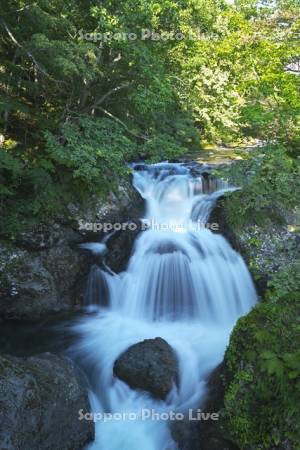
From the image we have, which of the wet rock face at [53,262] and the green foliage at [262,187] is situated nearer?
the wet rock face at [53,262]

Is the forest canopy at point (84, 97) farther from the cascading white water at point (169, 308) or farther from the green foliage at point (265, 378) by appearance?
the green foliage at point (265, 378)

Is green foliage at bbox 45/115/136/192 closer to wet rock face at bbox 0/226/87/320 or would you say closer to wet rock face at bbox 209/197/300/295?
wet rock face at bbox 0/226/87/320

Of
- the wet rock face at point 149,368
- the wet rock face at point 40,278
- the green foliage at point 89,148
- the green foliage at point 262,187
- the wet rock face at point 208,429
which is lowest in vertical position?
the wet rock face at point 208,429

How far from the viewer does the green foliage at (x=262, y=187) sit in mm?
9391

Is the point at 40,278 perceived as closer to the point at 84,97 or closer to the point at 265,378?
the point at 84,97

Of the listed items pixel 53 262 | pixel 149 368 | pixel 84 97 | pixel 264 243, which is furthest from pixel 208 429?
pixel 84 97

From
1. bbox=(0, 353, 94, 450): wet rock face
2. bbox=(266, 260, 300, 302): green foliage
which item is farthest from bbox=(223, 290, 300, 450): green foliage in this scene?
bbox=(0, 353, 94, 450): wet rock face

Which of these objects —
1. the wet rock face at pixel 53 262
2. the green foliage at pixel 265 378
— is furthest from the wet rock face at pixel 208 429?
the wet rock face at pixel 53 262

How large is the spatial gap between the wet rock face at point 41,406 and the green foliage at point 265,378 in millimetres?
2056

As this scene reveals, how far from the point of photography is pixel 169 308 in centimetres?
917

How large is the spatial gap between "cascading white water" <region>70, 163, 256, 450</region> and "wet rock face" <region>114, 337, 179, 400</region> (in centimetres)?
14

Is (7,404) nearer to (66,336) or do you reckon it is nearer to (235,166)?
(66,336)

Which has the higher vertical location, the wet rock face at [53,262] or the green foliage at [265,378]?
the wet rock face at [53,262]

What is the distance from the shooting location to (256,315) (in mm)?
5906
